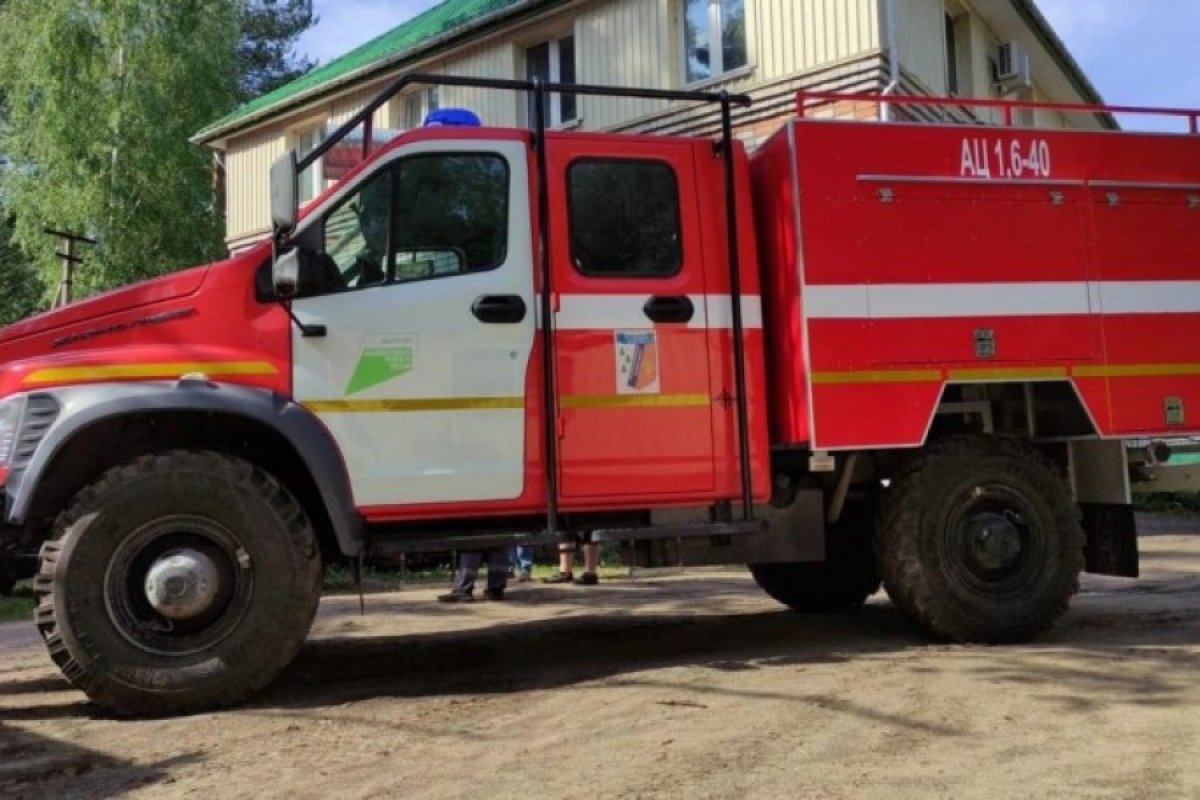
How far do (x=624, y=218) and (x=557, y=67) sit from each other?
11486 millimetres

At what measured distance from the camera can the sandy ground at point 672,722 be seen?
12.3 feet

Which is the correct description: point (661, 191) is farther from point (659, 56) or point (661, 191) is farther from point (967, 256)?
point (659, 56)

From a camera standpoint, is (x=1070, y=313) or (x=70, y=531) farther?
(x=1070, y=313)

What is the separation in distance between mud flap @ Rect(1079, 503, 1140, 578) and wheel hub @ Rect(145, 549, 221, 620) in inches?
204

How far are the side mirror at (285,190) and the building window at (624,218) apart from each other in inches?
57.0

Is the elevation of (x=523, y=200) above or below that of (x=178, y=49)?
below

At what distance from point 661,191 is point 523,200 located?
2.66 ft

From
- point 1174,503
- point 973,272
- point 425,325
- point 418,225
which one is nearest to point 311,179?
point 418,225

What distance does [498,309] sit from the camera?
210 inches

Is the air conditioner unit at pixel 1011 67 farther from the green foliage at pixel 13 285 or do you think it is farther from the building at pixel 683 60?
the green foliage at pixel 13 285

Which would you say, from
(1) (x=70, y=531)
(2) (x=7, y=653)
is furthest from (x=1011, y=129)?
(2) (x=7, y=653)

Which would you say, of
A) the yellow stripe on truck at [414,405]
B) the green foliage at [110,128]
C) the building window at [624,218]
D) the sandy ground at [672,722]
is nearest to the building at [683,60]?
the green foliage at [110,128]

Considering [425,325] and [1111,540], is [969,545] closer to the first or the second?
[1111,540]

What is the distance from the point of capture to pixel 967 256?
591cm
